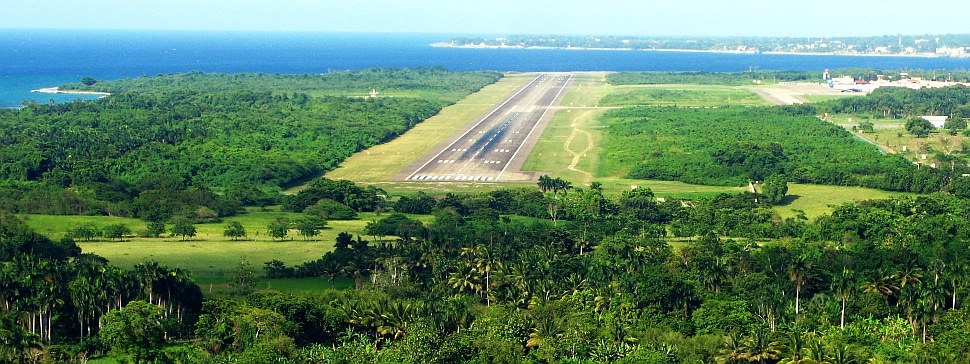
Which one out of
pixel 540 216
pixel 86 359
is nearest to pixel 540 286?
pixel 86 359

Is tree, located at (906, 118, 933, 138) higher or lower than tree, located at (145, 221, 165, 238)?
higher

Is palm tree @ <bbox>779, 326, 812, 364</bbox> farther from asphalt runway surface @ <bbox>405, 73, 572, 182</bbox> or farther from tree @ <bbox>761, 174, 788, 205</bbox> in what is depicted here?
asphalt runway surface @ <bbox>405, 73, 572, 182</bbox>

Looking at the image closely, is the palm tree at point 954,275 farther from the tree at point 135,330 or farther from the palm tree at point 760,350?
the tree at point 135,330

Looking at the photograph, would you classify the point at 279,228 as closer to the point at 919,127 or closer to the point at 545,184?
the point at 545,184

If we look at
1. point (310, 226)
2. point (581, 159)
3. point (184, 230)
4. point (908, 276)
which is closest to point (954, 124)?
point (581, 159)

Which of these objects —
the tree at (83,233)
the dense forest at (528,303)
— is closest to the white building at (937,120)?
the dense forest at (528,303)

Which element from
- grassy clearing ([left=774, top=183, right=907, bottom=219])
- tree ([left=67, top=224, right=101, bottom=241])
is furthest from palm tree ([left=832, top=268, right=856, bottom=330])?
tree ([left=67, top=224, right=101, bottom=241])
